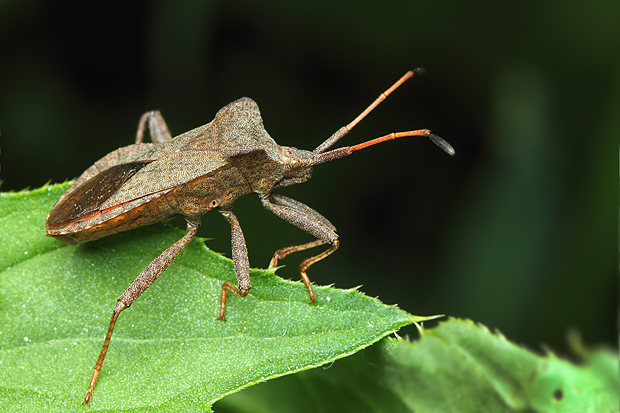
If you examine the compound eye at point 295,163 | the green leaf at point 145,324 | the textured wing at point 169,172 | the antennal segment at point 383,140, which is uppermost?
the antennal segment at point 383,140

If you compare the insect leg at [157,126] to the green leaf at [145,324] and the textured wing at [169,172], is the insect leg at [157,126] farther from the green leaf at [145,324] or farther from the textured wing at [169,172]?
the green leaf at [145,324]

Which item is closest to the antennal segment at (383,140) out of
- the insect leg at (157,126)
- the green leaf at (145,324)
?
the green leaf at (145,324)

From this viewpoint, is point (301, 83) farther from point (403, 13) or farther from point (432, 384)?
point (432, 384)

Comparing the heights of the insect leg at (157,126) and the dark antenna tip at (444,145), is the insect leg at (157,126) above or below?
below

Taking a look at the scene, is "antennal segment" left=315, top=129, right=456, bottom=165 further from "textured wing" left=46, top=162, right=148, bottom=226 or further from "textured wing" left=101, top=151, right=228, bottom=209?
"textured wing" left=46, top=162, right=148, bottom=226

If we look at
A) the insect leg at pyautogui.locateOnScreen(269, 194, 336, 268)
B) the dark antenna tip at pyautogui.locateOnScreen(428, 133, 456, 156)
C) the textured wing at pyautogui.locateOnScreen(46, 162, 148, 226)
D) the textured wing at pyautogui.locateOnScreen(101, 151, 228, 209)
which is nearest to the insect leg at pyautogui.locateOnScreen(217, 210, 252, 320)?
the insect leg at pyautogui.locateOnScreen(269, 194, 336, 268)

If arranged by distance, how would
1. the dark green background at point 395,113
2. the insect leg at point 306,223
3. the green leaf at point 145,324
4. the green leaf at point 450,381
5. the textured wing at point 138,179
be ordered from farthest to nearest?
the dark green background at point 395,113, the insect leg at point 306,223, the textured wing at point 138,179, the green leaf at point 450,381, the green leaf at point 145,324

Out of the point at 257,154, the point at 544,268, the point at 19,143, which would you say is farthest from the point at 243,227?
the point at 544,268

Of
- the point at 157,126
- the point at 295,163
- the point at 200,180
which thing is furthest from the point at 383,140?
the point at 157,126
